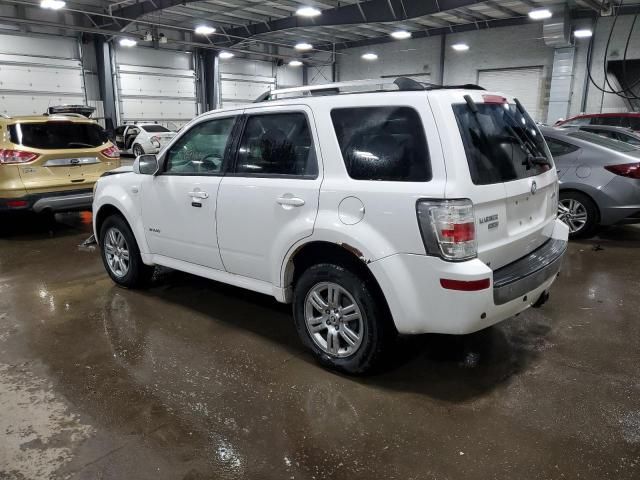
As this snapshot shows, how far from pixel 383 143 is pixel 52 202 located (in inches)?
217

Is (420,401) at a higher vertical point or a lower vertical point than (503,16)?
lower

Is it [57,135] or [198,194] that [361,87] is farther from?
[57,135]

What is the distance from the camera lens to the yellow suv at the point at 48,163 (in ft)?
21.4

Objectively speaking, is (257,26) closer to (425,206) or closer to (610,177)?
(610,177)

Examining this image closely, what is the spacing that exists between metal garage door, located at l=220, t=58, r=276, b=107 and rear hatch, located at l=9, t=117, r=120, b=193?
17.5 metres

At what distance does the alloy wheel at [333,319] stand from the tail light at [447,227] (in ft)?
2.18

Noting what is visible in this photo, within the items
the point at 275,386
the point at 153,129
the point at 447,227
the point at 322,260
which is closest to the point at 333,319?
the point at 322,260

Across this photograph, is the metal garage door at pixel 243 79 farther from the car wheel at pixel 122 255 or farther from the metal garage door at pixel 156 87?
the car wheel at pixel 122 255

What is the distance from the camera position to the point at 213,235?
12.4ft

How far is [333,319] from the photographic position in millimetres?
3195

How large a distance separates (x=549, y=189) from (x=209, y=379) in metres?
2.58

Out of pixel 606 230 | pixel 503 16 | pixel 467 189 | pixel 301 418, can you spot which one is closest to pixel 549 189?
pixel 467 189

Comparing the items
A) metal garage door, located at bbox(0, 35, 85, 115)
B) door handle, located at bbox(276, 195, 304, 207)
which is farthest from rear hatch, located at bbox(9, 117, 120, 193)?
metal garage door, located at bbox(0, 35, 85, 115)

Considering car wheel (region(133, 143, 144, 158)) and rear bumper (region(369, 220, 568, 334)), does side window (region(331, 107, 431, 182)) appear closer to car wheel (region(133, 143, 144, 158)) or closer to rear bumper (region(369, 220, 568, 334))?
rear bumper (region(369, 220, 568, 334))
